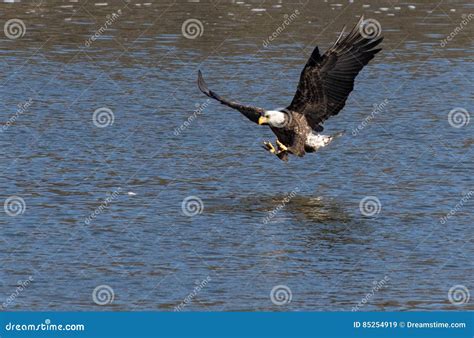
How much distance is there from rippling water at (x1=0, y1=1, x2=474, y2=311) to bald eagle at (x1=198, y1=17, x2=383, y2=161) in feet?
2.92

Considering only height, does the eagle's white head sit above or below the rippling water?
above

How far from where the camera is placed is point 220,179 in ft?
62.9

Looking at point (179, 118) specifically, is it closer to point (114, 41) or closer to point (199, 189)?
point (199, 189)

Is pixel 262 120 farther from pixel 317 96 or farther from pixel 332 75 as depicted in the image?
pixel 332 75

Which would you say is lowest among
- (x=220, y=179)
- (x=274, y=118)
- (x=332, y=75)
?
(x=220, y=179)

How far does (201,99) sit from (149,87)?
168 centimetres

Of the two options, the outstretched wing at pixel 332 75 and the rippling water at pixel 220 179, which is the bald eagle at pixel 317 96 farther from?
the rippling water at pixel 220 179

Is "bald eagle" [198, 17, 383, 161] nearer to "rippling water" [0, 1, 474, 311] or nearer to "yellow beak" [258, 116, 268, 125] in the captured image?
"yellow beak" [258, 116, 268, 125]

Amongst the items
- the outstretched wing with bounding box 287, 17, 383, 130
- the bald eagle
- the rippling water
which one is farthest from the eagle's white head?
the rippling water

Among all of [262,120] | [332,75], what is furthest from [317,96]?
[262,120]

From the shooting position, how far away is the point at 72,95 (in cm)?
2519

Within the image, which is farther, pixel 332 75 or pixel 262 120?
pixel 262 120

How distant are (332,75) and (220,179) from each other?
9.83 feet

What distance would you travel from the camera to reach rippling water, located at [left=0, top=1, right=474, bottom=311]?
1403 centimetres
